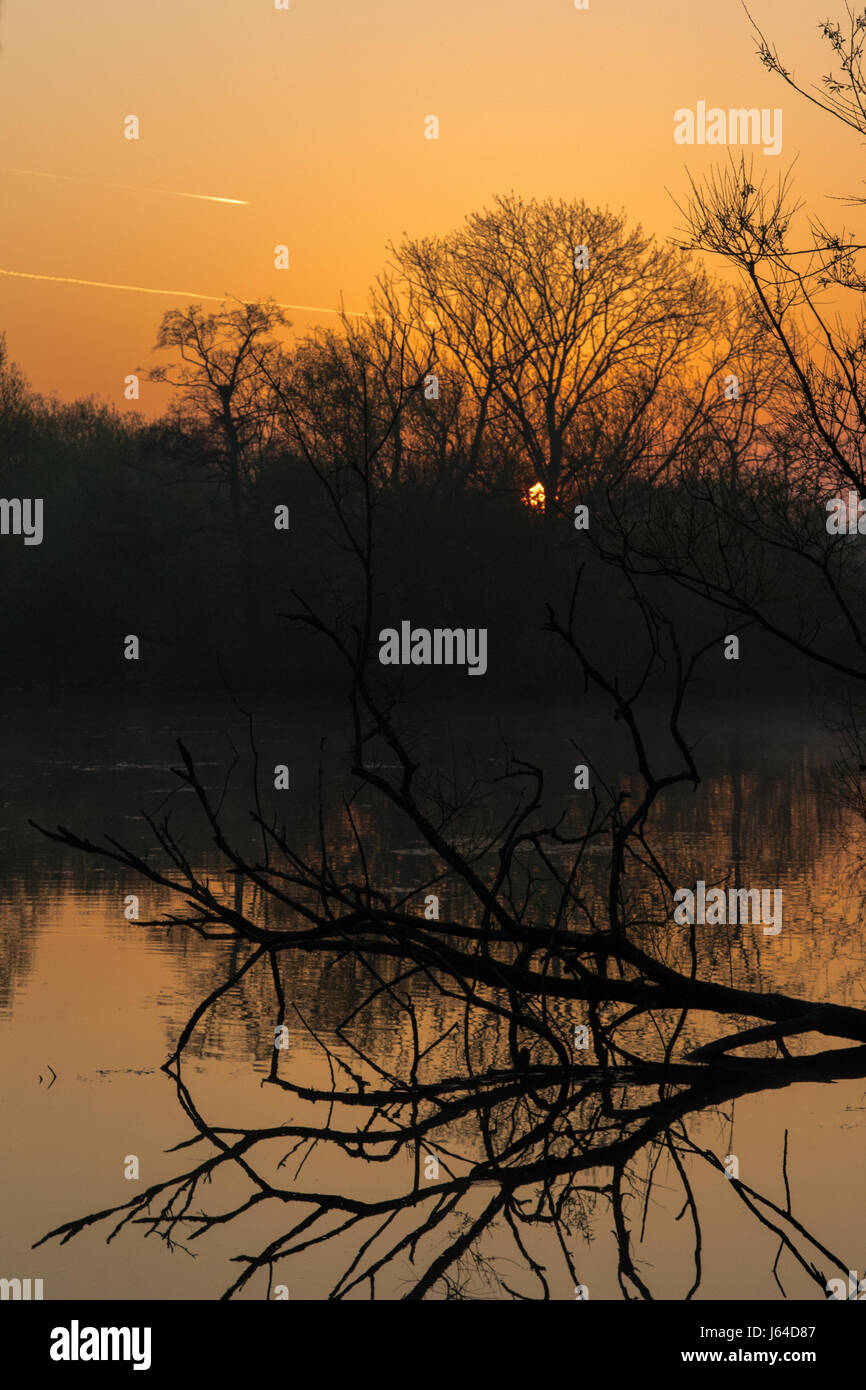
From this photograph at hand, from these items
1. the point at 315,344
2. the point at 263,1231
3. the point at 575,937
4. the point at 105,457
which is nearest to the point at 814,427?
the point at 575,937

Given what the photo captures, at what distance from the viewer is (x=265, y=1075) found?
8094mm

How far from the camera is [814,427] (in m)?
8.23

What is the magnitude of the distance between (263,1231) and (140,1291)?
2.12ft

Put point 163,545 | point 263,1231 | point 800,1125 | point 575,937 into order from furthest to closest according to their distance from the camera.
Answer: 1. point 163,545
2. point 575,937
3. point 800,1125
4. point 263,1231

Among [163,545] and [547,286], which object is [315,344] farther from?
[163,545]

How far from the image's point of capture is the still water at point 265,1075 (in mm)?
5738

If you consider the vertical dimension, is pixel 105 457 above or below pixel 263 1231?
above

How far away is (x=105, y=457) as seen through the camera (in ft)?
154

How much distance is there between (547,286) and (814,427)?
31829mm

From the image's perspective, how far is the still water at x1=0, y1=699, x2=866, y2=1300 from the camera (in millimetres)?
5738
